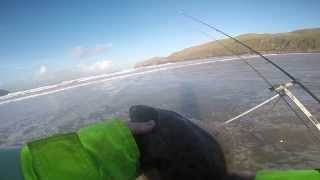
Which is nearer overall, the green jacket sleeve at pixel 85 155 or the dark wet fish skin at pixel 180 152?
the green jacket sleeve at pixel 85 155

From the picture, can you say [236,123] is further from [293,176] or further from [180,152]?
[293,176]

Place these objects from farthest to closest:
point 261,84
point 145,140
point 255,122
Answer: point 261,84 → point 255,122 → point 145,140

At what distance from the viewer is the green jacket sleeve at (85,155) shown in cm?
215

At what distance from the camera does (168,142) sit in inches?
137

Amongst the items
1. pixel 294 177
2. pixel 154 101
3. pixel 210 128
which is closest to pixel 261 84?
pixel 154 101

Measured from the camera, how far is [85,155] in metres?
2.33

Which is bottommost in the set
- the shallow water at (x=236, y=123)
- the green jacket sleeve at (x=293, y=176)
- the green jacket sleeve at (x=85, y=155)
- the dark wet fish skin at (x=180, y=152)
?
the shallow water at (x=236, y=123)

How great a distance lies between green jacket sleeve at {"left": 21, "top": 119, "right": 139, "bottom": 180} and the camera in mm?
2150

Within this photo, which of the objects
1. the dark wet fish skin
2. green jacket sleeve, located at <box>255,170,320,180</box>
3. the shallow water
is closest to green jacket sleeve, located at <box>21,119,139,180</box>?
the dark wet fish skin

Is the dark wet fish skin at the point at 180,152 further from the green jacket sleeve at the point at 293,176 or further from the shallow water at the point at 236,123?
the green jacket sleeve at the point at 293,176

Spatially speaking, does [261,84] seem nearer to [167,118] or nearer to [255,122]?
[255,122]

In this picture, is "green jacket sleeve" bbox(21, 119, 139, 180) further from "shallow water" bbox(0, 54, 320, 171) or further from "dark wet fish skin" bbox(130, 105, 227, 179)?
"shallow water" bbox(0, 54, 320, 171)

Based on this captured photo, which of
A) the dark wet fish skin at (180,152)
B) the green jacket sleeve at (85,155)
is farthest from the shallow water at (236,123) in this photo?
the green jacket sleeve at (85,155)

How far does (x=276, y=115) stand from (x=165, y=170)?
5.20 meters
